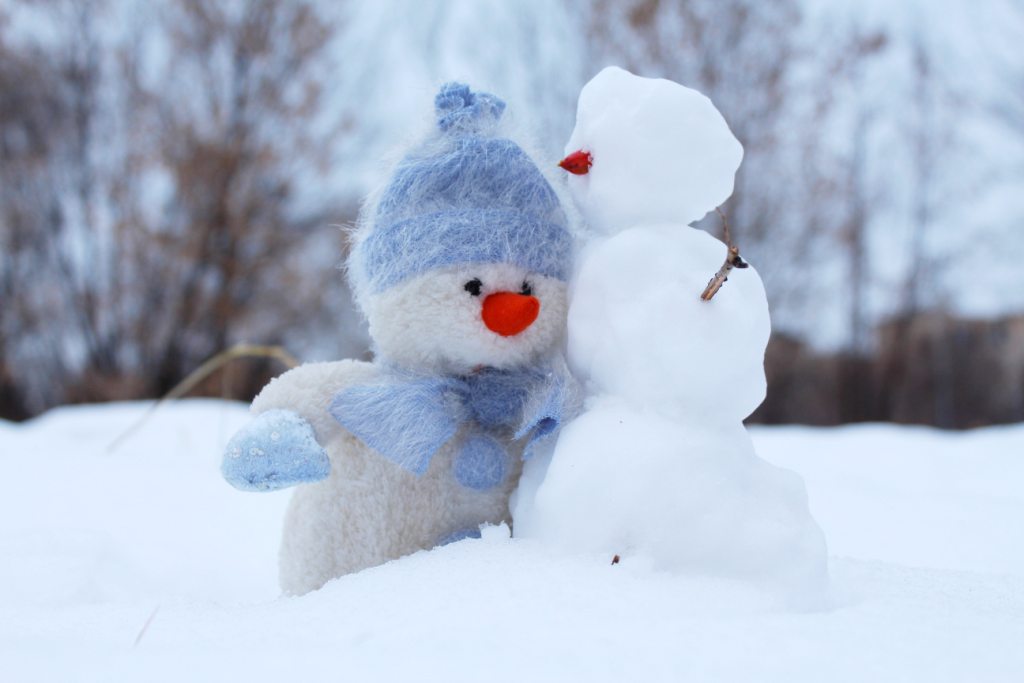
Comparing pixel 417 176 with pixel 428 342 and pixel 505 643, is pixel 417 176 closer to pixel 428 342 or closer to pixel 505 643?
pixel 428 342

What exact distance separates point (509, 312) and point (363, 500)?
9.6 inches

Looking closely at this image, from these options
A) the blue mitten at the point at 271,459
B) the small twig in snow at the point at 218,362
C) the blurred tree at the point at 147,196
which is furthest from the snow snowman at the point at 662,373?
the blurred tree at the point at 147,196

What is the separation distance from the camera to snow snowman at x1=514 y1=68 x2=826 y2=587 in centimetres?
65

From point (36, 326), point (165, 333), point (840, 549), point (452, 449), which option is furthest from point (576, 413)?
point (36, 326)

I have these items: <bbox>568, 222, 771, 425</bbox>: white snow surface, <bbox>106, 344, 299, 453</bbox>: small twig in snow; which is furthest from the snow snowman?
<bbox>106, 344, 299, 453</bbox>: small twig in snow

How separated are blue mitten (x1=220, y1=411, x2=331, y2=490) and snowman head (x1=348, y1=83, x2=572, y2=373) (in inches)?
5.8

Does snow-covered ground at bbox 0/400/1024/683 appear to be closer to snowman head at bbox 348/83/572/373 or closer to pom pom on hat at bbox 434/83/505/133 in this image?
snowman head at bbox 348/83/572/373

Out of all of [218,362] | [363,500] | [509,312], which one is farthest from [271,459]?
[218,362]

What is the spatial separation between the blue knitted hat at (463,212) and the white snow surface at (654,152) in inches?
2.6

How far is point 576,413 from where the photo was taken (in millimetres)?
760

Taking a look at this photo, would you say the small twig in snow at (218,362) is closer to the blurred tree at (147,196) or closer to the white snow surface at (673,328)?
the white snow surface at (673,328)

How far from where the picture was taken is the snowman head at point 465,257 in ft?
2.63

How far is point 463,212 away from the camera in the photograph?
31.9 inches

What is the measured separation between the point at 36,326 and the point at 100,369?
50 centimetres
